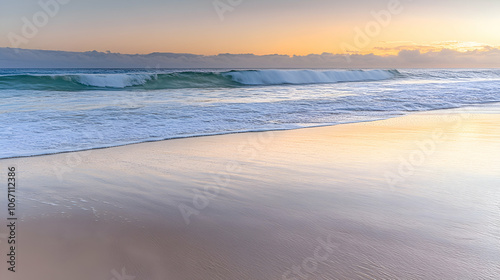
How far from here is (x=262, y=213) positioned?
3602 mm

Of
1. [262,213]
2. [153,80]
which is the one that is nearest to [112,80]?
[153,80]

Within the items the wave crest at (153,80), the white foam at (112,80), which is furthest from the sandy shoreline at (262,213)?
the white foam at (112,80)

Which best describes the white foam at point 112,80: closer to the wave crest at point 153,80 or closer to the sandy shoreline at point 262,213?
the wave crest at point 153,80

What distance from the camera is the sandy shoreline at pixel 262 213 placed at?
8.59ft

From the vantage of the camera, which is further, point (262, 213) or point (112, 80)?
Answer: point (112, 80)

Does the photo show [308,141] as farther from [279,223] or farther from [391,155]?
[279,223]

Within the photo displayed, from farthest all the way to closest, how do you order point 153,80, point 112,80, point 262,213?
point 153,80 → point 112,80 → point 262,213

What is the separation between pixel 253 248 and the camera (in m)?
2.89

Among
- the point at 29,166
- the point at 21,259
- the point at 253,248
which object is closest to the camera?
the point at 21,259

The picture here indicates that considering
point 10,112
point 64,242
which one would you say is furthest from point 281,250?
point 10,112

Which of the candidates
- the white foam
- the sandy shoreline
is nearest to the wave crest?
the white foam

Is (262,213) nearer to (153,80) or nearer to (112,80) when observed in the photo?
(153,80)

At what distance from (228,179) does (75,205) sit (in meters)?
1.74

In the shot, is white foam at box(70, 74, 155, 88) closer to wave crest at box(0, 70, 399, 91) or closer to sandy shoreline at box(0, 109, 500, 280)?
wave crest at box(0, 70, 399, 91)
